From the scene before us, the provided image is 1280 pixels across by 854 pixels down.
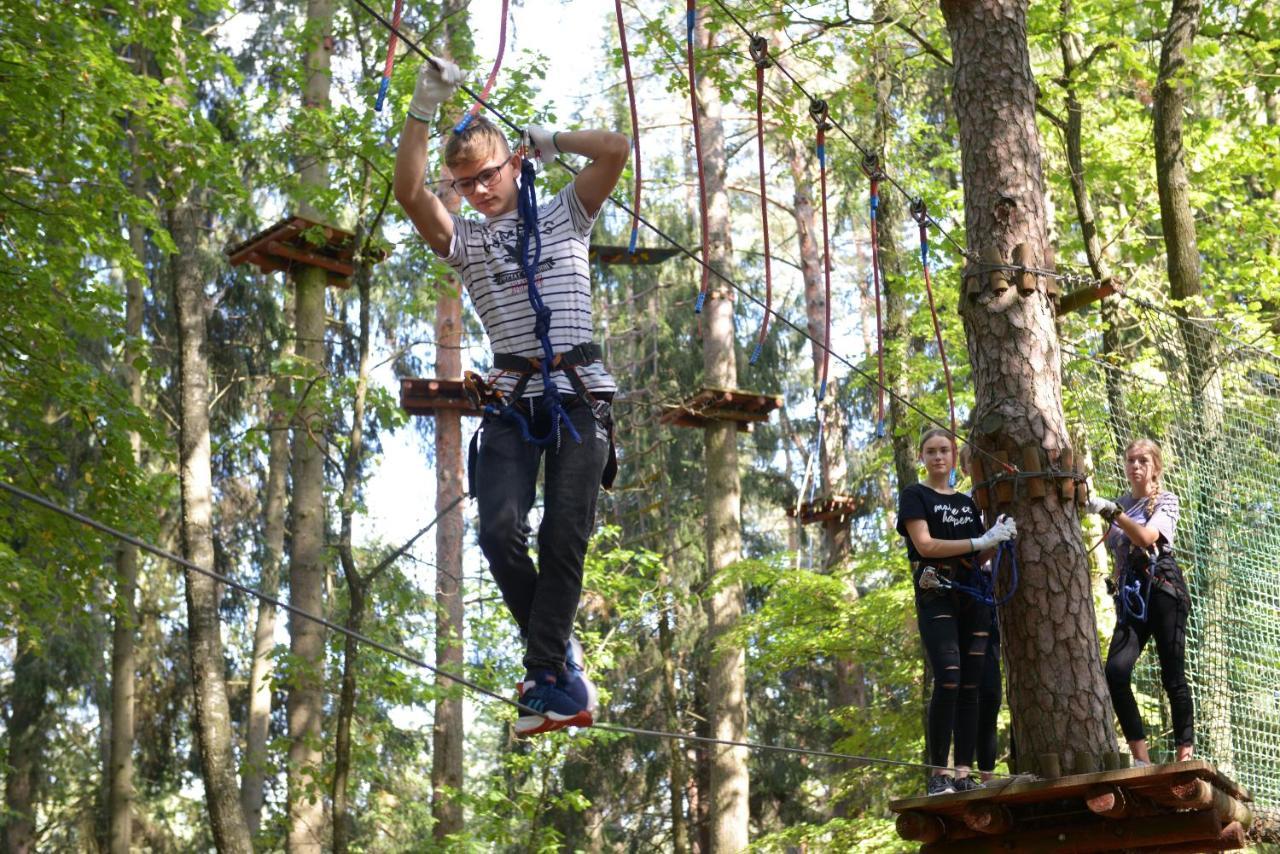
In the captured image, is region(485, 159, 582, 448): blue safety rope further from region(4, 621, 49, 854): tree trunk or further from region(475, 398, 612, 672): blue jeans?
region(4, 621, 49, 854): tree trunk

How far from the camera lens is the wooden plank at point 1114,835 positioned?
15.5 feet

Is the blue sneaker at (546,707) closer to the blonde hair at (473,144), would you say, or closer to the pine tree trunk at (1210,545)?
the blonde hair at (473,144)

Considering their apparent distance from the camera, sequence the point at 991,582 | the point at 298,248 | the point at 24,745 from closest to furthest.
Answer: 1. the point at 991,582
2. the point at 298,248
3. the point at 24,745

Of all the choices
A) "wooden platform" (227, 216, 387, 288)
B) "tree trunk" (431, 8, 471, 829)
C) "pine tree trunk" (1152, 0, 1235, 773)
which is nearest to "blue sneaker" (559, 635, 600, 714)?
"pine tree trunk" (1152, 0, 1235, 773)

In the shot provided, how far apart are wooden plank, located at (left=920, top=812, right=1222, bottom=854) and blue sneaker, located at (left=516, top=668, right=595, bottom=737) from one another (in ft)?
7.54

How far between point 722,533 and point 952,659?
29.2 ft

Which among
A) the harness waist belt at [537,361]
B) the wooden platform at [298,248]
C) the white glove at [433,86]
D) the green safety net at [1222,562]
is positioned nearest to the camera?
the white glove at [433,86]

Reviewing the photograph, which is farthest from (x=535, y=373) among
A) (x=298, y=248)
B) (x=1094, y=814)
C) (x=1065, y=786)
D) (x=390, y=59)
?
(x=298, y=248)

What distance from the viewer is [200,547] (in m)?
9.38

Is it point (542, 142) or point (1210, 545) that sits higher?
point (542, 142)

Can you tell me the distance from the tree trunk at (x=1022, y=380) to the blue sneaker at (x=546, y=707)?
233cm

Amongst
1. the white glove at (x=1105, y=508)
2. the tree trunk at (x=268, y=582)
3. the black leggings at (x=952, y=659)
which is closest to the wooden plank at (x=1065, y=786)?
the black leggings at (x=952, y=659)

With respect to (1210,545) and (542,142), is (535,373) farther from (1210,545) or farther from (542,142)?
(1210,545)

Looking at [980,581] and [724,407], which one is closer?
[980,581]
